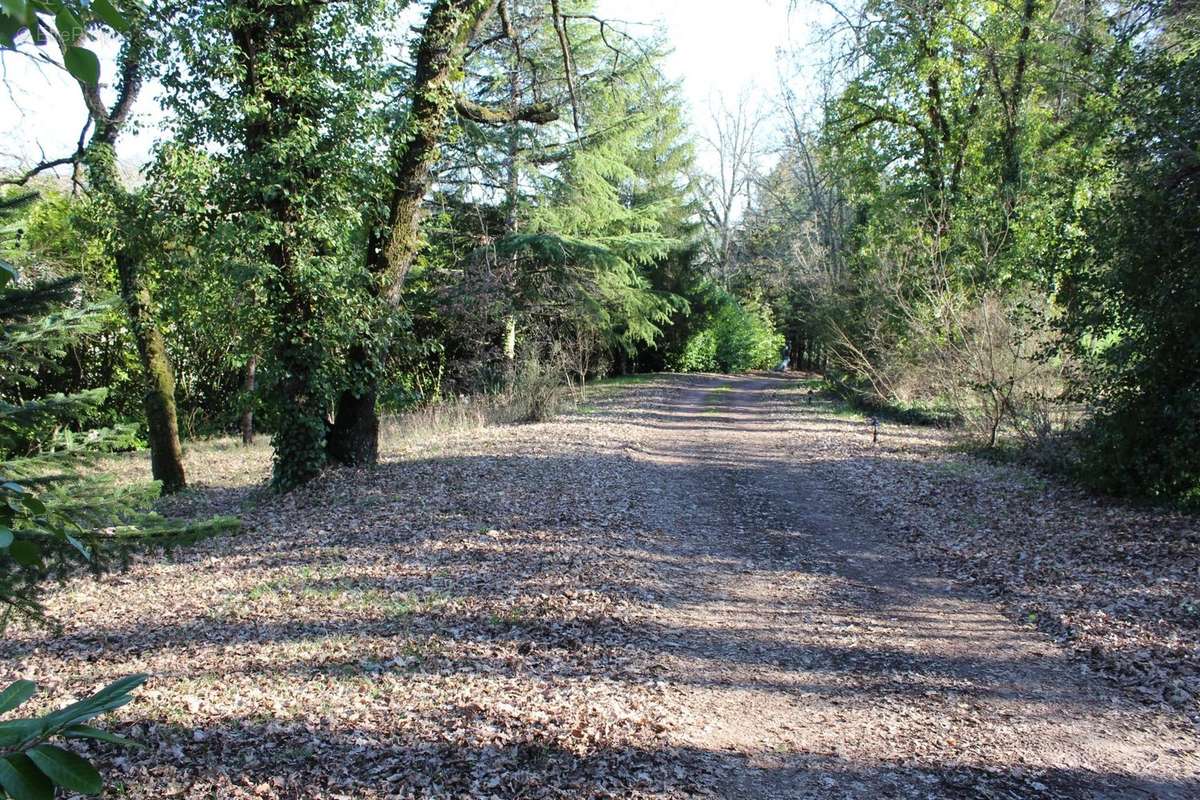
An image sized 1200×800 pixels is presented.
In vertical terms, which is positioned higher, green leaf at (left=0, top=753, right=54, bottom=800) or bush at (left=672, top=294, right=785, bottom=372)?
bush at (left=672, top=294, right=785, bottom=372)

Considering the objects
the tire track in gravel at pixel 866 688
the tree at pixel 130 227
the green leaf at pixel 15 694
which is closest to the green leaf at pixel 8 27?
the green leaf at pixel 15 694

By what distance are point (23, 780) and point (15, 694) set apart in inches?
9.0

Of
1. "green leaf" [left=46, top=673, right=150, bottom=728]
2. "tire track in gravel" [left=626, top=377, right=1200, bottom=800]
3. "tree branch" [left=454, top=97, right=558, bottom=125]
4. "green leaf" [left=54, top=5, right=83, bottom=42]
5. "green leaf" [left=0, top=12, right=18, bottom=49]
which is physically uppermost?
"tree branch" [left=454, top=97, right=558, bottom=125]

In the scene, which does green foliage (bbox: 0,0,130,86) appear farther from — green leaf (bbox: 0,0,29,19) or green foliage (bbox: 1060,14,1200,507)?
green foliage (bbox: 1060,14,1200,507)

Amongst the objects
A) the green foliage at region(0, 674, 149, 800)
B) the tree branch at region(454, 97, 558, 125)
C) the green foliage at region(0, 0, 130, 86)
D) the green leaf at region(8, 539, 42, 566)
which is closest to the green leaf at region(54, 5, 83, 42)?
the green foliage at region(0, 0, 130, 86)

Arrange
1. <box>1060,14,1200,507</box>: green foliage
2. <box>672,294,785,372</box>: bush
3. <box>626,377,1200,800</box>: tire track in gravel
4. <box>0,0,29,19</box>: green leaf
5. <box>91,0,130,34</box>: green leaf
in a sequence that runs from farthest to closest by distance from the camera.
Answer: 1. <box>672,294,785,372</box>: bush
2. <box>1060,14,1200,507</box>: green foliage
3. <box>626,377,1200,800</box>: tire track in gravel
4. <box>91,0,130,34</box>: green leaf
5. <box>0,0,29,19</box>: green leaf

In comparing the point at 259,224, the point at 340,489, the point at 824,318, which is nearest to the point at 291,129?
the point at 259,224

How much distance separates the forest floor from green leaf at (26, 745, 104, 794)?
3.13 m

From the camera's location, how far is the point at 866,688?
186 inches

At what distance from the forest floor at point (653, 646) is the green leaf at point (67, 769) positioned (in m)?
3.13

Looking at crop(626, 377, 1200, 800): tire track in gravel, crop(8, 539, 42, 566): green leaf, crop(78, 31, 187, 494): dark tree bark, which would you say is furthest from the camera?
crop(78, 31, 187, 494): dark tree bark

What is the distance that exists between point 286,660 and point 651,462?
781 cm

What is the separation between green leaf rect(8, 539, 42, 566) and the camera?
1.16m

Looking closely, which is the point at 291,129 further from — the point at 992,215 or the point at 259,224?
the point at 992,215
